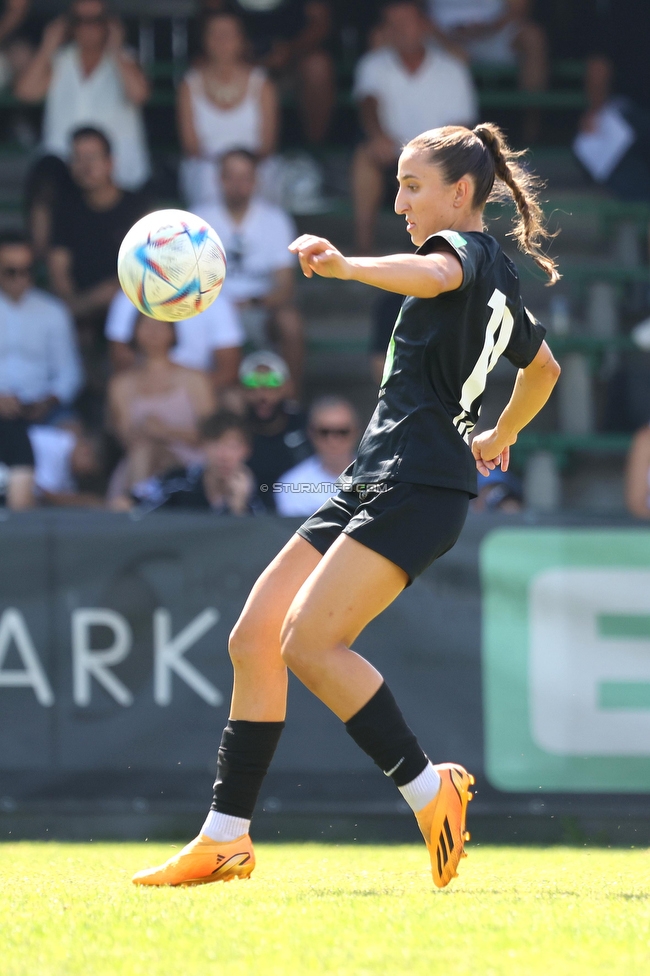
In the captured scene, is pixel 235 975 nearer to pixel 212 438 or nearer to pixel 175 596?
pixel 175 596

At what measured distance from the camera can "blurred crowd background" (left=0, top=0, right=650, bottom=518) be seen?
26.9 feet

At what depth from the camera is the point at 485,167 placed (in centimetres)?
381

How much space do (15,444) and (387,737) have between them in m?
5.10

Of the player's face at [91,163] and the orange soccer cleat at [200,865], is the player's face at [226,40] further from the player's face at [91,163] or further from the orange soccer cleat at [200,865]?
the orange soccer cleat at [200,865]

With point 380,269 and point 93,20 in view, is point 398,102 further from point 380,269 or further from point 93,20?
point 380,269

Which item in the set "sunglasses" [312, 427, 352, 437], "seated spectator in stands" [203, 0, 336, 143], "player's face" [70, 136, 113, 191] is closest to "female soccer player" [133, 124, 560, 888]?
"sunglasses" [312, 427, 352, 437]

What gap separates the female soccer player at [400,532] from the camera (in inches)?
144

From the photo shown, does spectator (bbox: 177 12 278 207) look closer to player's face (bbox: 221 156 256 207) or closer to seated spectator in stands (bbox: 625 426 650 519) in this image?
player's face (bbox: 221 156 256 207)

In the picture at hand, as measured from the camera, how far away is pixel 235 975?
8.57ft

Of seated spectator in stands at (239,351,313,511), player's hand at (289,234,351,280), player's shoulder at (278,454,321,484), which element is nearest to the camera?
player's hand at (289,234,351,280)

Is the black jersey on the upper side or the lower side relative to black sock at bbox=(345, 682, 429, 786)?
upper

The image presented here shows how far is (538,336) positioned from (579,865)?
2.20 metres

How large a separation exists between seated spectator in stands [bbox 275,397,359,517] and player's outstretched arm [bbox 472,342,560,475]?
2789mm

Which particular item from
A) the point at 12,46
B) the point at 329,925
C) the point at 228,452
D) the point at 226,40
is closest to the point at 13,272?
the point at 226,40
